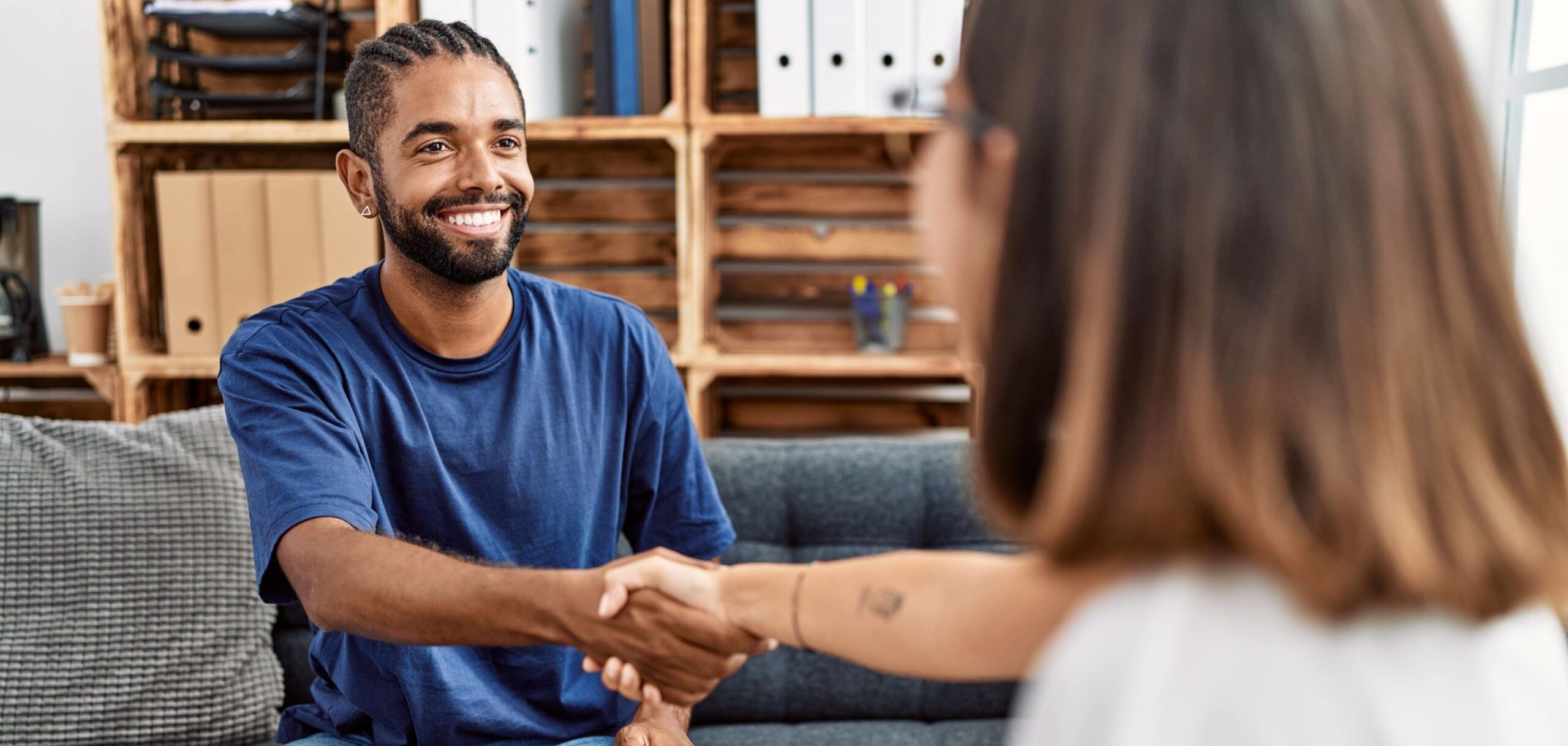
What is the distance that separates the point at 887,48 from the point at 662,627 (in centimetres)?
148

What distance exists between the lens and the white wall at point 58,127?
2707mm

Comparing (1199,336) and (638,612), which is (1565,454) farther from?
(638,612)

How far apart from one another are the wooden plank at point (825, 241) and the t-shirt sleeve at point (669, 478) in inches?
50.2

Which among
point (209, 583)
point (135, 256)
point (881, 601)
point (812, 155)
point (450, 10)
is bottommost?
point (209, 583)

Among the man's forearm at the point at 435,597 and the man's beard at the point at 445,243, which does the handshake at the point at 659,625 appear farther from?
the man's beard at the point at 445,243

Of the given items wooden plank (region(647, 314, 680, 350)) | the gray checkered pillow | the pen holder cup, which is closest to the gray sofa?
the gray checkered pillow

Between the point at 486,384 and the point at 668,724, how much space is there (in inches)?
19.0

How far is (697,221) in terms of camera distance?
237cm

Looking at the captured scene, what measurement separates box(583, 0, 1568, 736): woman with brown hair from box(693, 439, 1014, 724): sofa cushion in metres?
1.18

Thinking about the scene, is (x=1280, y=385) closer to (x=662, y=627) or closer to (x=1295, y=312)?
(x=1295, y=312)

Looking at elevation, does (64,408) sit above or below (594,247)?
below

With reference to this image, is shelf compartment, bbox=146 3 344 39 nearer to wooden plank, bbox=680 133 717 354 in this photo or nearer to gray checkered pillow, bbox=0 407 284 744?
wooden plank, bbox=680 133 717 354

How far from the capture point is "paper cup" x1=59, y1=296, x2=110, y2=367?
8.13ft

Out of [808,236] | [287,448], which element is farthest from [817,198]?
[287,448]
